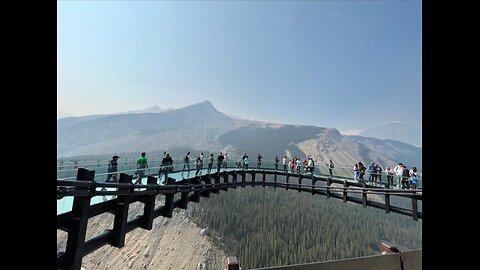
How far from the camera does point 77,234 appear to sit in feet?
21.0

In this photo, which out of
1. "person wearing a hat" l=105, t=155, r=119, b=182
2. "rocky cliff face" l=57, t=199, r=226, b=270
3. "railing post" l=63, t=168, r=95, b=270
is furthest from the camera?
"rocky cliff face" l=57, t=199, r=226, b=270

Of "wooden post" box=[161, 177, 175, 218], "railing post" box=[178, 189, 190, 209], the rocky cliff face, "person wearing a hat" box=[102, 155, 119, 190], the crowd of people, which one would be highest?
"person wearing a hat" box=[102, 155, 119, 190]

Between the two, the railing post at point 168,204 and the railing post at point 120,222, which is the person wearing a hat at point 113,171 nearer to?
the railing post at point 120,222

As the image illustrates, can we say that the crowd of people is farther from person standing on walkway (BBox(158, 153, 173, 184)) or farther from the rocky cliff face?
the rocky cliff face

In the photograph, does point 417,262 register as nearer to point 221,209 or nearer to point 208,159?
point 208,159

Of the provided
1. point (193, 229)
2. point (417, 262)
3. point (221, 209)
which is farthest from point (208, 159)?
point (221, 209)

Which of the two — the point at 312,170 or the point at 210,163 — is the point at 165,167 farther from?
the point at 312,170

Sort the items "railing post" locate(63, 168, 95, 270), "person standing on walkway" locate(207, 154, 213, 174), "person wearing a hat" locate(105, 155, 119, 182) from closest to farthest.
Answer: "railing post" locate(63, 168, 95, 270) → "person wearing a hat" locate(105, 155, 119, 182) → "person standing on walkway" locate(207, 154, 213, 174)

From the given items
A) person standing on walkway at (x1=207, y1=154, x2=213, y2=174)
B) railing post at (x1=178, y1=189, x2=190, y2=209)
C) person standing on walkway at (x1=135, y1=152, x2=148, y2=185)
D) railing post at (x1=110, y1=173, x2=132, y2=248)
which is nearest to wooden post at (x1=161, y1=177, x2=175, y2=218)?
person standing on walkway at (x1=135, y1=152, x2=148, y2=185)

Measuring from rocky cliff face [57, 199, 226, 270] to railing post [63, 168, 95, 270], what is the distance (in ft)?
391

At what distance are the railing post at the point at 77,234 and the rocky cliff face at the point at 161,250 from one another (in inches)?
4694

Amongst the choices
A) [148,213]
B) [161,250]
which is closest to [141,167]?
[148,213]

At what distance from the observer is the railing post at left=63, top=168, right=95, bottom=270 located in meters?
6.30
